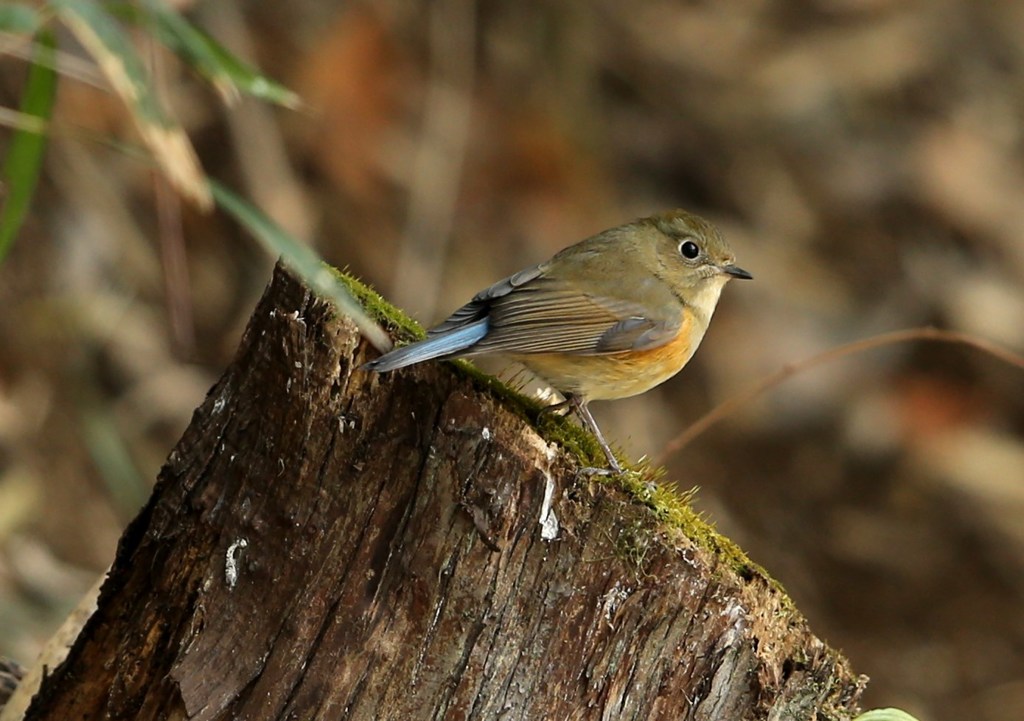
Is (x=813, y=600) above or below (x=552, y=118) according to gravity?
below

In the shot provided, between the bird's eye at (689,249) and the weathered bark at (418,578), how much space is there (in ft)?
4.83

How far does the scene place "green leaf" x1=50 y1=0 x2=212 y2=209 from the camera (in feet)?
8.18

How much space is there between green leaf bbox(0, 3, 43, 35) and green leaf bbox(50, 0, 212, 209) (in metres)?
0.11

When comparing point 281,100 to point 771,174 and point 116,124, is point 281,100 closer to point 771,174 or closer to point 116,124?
point 116,124

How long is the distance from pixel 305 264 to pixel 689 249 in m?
1.83

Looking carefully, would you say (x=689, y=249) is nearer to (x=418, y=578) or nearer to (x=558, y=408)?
(x=558, y=408)

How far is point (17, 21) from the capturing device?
2.64m

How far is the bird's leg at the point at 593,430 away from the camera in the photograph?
276 cm

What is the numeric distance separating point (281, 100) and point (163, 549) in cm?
95

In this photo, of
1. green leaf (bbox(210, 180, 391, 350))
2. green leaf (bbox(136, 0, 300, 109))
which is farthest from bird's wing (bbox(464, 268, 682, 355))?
green leaf (bbox(136, 0, 300, 109))

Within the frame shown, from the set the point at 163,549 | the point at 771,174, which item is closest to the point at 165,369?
the point at 771,174

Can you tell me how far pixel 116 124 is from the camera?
669 cm

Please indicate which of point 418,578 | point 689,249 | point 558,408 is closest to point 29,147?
point 418,578

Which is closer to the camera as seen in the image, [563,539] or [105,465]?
[563,539]
